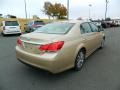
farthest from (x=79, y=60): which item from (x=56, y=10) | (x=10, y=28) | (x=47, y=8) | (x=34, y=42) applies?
(x=47, y=8)

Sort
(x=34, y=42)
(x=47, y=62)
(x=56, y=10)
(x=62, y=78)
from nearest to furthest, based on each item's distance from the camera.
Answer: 1. (x=47, y=62)
2. (x=34, y=42)
3. (x=62, y=78)
4. (x=56, y=10)

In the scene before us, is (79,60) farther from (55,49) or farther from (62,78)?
(55,49)

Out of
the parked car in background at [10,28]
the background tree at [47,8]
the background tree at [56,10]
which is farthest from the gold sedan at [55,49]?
the background tree at [47,8]

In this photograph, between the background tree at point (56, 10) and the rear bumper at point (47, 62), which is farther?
the background tree at point (56, 10)

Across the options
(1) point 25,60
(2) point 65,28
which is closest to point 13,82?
(1) point 25,60

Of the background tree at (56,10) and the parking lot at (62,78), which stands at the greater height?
the background tree at (56,10)

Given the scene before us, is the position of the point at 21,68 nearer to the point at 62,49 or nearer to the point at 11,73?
the point at 11,73

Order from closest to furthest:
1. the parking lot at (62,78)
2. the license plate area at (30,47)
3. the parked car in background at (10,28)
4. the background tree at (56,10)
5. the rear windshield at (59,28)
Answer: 1. the parking lot at (62,78)
2. the license plate area at (30,47)
3. the rear windshield at (59,28)
4. the parked car in background at (10,28)
5. the background tree at (56,10)

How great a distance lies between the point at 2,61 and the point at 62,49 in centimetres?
287

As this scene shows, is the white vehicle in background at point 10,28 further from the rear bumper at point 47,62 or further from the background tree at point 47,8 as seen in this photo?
the background tree at point 47,8

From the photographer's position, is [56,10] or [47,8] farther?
[47,8]

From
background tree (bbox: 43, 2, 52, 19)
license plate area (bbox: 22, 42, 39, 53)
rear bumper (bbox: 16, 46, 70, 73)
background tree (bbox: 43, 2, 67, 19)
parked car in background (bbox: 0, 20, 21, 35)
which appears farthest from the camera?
background tree (bbox: 43, 2, 52, 19)

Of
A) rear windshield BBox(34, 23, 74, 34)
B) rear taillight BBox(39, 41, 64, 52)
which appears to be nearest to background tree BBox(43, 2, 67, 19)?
rear windshield BBox(34, 23, 74, 34)

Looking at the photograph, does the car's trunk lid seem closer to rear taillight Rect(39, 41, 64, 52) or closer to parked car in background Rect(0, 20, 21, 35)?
rear taillight Rect(39, 41, 64, 52)
